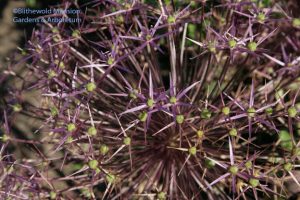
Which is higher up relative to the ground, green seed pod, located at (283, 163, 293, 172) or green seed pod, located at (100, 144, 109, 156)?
green seed pod, located at (100, 144, 109, 156)

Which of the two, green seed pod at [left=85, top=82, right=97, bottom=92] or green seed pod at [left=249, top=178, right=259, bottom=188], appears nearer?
green seed pod at [left=249, top=178, right=259, bottom=188]

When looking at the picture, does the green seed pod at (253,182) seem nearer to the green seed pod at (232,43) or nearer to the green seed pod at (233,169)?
the green seed pod at (233,169)

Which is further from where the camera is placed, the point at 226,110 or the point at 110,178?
the point at 110,178

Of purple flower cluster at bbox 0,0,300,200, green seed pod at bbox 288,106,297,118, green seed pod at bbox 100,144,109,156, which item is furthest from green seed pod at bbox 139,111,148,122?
green seed pod at bbox 288,106,297,118

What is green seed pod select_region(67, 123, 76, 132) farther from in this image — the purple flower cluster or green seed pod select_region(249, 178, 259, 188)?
green seed pod select_region(249, 178, 259, 188)

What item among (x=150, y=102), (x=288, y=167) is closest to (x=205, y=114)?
(x=150, y=102)

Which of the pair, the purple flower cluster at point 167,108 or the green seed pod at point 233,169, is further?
the purple flower cluster at point 167,108

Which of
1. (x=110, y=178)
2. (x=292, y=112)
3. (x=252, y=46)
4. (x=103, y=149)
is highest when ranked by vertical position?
(x=252, y=46)

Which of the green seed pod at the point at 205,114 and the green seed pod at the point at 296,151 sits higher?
the green seed pod at the point at 205,114

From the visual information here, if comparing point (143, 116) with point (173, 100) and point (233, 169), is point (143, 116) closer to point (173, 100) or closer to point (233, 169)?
point (173, 100)

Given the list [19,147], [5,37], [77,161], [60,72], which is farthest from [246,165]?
[5,37]

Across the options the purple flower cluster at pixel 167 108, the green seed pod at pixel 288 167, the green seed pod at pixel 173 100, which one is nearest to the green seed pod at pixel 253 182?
the purple flower cluster at pixel 167 108

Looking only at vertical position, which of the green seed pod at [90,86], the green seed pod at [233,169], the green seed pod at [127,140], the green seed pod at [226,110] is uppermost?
the green seed pod at [90,86]
